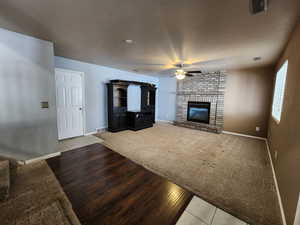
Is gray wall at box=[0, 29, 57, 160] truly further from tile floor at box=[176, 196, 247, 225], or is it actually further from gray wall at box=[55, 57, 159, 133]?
tile floor at box=[176, 196, 247, 225]

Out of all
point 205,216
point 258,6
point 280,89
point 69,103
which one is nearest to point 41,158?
point 69,103

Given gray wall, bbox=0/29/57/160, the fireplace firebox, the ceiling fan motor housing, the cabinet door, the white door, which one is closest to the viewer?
the ceiling fan motor housing

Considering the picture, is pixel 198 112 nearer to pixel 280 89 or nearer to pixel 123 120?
pixel 280 89

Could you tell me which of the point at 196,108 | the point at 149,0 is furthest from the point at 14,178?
the point at 196,108

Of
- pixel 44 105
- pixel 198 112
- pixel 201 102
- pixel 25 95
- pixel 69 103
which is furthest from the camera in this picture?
pixel 198 112

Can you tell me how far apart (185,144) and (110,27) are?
324 cm

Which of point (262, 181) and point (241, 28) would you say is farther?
point (262, 181)

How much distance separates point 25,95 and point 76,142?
5.77 feet

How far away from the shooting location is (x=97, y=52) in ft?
10.3

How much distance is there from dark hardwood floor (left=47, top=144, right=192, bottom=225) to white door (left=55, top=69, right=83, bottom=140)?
1437 millimetres

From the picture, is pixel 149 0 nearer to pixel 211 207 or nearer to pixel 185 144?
pixel 211 207

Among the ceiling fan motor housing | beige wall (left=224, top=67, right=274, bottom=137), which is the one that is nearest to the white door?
the ceiling fan motor housing

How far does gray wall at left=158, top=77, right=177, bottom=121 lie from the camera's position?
661 centimetres

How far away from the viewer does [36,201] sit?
1.52m
